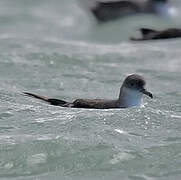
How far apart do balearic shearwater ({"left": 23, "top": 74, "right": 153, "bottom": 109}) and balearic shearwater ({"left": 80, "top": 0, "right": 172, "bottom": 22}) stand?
24.3 feet

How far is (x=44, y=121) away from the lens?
9.45 meters

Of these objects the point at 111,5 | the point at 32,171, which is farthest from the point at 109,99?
the point at 111,5

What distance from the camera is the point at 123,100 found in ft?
35.2

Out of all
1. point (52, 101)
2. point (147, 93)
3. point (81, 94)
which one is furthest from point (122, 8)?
point (52, 101)

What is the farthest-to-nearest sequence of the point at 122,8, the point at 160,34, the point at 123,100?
1. the point at 122,8
2. the point at 160,34
3. the point at 123,100

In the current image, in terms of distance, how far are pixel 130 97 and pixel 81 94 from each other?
1.12m

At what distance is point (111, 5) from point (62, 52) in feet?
14.6

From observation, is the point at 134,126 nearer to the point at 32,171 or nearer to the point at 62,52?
the point at 32,171

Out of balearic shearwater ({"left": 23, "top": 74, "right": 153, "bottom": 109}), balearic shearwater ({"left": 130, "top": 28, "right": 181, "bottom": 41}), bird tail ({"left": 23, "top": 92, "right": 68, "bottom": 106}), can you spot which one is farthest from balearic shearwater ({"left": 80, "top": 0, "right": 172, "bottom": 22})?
bird tail ({"left": 23, "top": 92, "right": 68, "bottom": 106})

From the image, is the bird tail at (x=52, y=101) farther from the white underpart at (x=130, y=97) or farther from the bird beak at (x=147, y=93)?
the bird beak at (x=147, y=93)

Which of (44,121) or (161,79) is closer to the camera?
(44,121)

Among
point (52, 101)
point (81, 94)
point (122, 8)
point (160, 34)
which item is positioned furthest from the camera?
point (122, 8)

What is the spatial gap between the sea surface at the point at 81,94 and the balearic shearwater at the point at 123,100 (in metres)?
0.19

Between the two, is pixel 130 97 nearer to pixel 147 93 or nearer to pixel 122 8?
pixel 147 93
